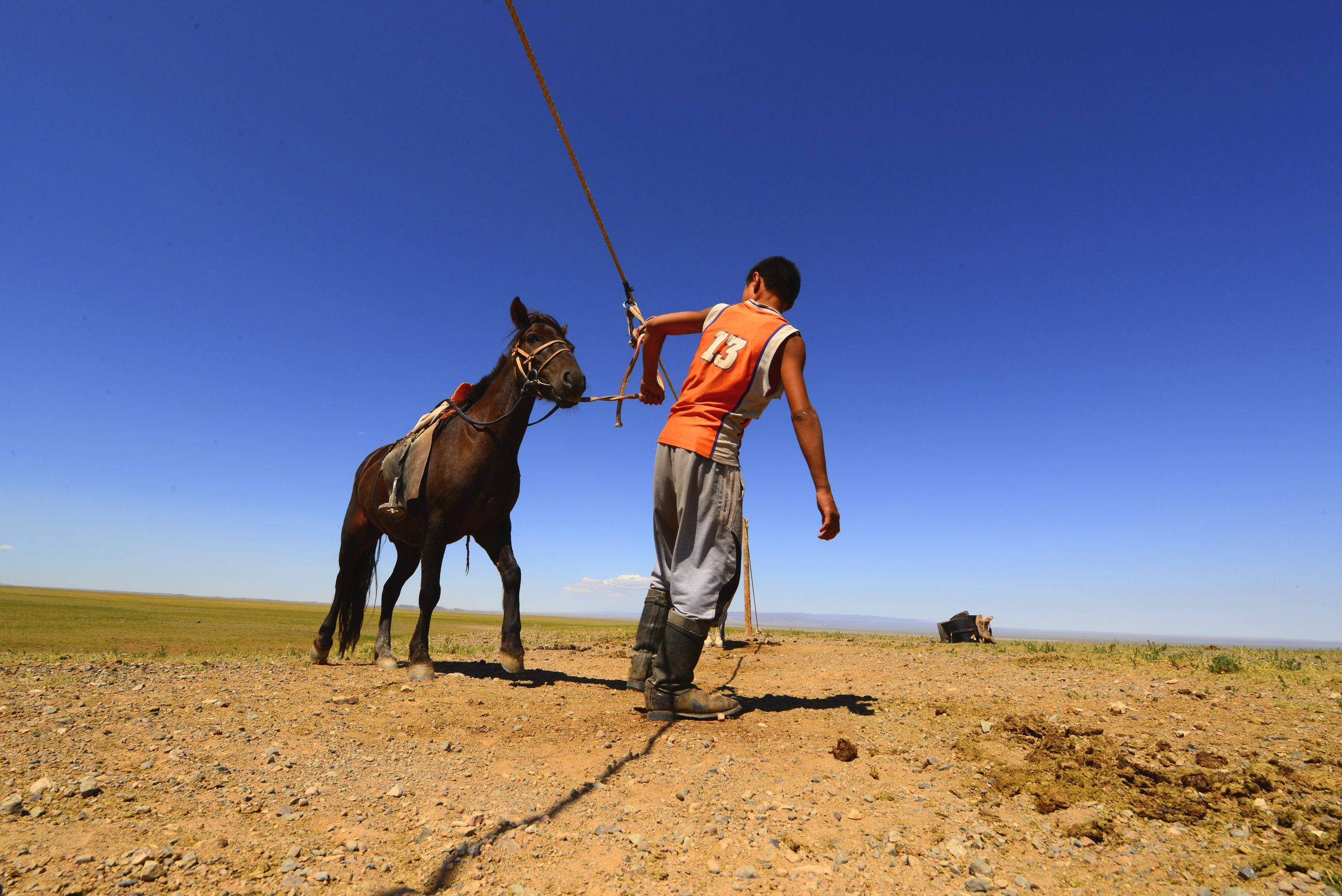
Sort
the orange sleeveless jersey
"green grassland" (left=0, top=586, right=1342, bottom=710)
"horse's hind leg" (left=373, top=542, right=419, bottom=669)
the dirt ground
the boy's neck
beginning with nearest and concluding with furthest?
the dirt ground
the orange sleeveless jersey
the boy's neck
"green grassland" (left=0, top=586, right=1342, bottom=710)
"horse's hind leg" (left=373, top=542, right=419, bottom=669)

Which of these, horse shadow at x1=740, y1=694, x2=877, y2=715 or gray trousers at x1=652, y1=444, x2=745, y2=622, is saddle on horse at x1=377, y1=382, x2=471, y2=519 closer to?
gray trousers at x1=652, y1=444, x2=745, y2=622

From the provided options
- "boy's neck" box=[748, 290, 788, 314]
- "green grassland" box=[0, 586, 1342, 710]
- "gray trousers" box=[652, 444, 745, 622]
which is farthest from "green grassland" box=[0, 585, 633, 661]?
"boy's neck" box=[748, 290, 788, 314]

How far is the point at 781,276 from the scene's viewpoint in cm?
440

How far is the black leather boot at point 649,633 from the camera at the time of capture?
4.29 meters

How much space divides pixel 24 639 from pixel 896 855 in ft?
62.8

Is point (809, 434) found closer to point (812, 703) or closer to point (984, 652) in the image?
point (812, 703)

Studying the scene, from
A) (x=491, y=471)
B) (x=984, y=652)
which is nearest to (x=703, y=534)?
(x=491, y=471)

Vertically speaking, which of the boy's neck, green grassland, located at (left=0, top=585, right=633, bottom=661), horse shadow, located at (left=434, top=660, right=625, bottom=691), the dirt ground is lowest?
green grassland, located at (left=0, top=585, right=633, bottom=661)

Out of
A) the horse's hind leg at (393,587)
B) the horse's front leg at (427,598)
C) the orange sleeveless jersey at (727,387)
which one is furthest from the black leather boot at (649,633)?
the horse's hind leg at (393,587)

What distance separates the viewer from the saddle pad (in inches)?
232

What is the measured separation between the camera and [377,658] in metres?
6.51

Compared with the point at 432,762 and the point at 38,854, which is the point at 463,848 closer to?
the point at 432,762

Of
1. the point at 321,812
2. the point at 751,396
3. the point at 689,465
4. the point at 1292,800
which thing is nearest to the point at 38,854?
the point at 321,812

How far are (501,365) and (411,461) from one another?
1390 mm
